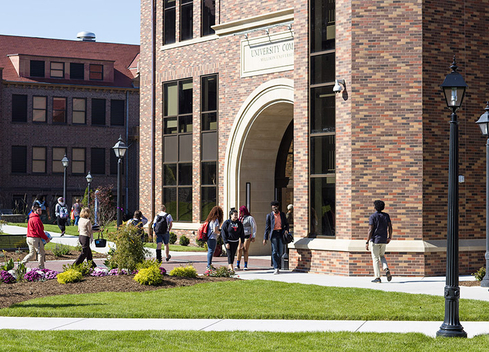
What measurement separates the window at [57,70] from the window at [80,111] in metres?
2.11

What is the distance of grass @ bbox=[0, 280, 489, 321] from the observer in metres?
11.8

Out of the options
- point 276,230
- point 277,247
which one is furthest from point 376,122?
point 277,247

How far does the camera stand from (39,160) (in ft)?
170

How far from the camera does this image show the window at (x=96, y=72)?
177ft

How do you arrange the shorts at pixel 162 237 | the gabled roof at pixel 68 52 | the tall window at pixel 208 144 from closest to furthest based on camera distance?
Result: the shorts at pixel 162 237 → the tall window at pixel 208 144 → the gabled roof at pixel 68 52

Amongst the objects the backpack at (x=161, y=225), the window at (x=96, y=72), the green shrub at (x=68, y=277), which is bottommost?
the green shrub at (x=68, y=277)

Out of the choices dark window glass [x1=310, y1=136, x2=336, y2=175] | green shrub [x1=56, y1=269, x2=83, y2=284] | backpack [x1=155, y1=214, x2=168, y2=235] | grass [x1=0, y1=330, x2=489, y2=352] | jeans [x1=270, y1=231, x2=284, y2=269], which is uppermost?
dark window glass [x1=310, y1=136, x2=336, y2=175]

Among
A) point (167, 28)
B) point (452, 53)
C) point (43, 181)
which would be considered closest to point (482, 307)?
point (452, 53)

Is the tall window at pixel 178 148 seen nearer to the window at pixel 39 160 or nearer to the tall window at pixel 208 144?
the tall window at pixel 208 144

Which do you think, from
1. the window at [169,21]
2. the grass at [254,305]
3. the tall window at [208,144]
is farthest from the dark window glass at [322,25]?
the window at [169,21]

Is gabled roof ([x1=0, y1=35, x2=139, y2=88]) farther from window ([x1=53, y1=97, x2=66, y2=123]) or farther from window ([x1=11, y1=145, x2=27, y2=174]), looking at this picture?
window ([x1=11, y1=145, x2=27, y2=174])

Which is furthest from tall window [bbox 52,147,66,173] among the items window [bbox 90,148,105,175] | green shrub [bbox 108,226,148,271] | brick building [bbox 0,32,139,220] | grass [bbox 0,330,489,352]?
grass [bbox 0,330,489,352]

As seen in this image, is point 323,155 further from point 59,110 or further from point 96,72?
point 96,72

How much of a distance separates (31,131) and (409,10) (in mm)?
38734
